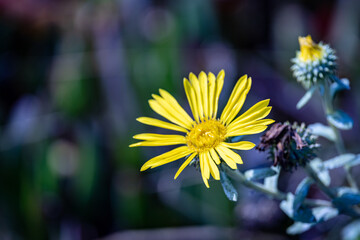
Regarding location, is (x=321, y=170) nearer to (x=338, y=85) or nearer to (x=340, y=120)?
(x=340, y=120)

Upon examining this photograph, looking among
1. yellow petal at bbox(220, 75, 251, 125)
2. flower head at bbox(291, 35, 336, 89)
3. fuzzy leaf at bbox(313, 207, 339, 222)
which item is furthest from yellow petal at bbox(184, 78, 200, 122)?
fuzzy leaf at bbox(313, 207, 339, 222)

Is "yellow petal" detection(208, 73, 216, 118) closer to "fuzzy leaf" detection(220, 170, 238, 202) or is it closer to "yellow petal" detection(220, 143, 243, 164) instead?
"yellow petal" detection(220, 143, 243, 164)

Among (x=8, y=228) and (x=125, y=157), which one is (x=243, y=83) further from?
(x=8, y=228)

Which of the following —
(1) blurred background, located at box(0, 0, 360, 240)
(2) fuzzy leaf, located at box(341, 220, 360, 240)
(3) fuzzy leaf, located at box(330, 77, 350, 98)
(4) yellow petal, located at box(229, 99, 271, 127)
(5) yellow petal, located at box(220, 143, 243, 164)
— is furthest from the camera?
(1) blurred background, located at box(0, 0, 360, 240)

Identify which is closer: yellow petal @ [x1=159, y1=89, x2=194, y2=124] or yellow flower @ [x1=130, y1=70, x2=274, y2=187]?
yellow flower @ [x1=130, y1=70, x2=274, y2=187]

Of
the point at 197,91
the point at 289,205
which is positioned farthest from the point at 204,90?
the point at 289,205

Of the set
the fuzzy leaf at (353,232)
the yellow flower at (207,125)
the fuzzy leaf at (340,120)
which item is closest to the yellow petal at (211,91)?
the yellow flower at (207,125)

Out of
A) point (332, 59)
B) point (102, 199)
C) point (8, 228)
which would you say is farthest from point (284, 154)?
point (8, 228)

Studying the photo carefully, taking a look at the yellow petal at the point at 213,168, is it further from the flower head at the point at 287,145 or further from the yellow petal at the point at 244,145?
the flower head at the point at 287,145
